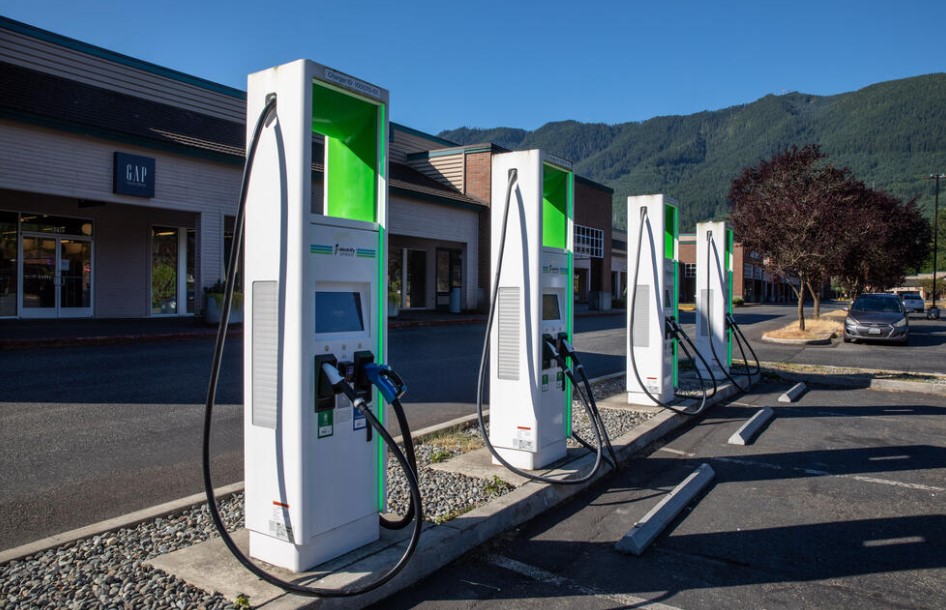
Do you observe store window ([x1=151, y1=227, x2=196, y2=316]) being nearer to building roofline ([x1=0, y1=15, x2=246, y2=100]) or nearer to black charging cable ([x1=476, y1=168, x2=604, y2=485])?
building roofline ([x1=0, y1=15, x2=246, y2=100])

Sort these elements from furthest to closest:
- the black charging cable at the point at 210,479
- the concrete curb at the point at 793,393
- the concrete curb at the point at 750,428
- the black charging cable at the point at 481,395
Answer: the concrete curb at the point at 793,393, the concrete curb at the point at 750,428, the black charging cable at the point at 481,395, the black charging cable at the point at 210,479

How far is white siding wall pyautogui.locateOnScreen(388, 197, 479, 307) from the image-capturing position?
24.6 m

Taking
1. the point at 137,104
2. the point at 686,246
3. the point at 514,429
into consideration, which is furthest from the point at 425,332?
the point at 686,246

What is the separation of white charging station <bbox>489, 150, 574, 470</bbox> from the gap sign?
45.6 feet

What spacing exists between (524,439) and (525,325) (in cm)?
94

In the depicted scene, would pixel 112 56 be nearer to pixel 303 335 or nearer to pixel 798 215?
pixel 303 335

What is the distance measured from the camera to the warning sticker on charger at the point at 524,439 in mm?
5355

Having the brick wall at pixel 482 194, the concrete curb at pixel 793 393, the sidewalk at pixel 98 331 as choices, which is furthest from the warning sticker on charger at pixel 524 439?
the brick wall at pixel 482 194

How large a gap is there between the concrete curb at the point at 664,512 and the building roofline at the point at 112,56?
1978 cm

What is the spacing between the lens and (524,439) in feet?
17.7

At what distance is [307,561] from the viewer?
11.1 feet

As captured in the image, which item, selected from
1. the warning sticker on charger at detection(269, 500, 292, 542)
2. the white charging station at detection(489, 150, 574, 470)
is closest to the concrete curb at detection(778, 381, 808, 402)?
the white charging station at detection(489, 150, 574, 470)

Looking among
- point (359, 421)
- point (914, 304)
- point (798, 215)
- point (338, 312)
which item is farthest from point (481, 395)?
point (914, 304)

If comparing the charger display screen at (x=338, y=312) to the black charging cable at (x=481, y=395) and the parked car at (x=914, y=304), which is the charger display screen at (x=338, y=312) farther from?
the parked car at (x=914, y=304)
